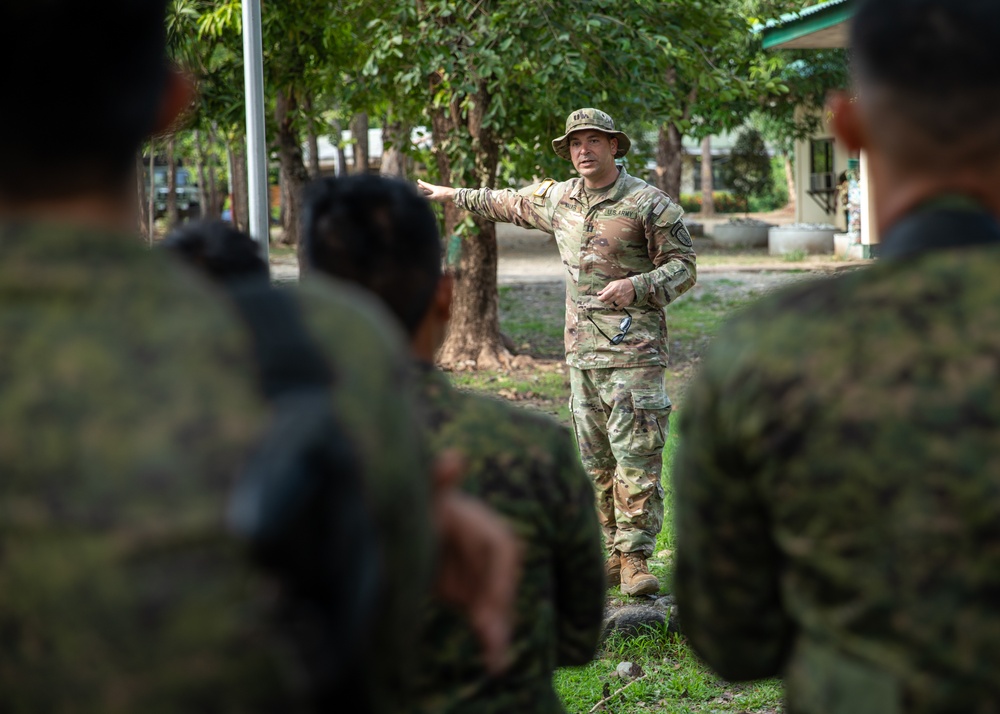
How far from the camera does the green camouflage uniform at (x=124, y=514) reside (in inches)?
40.4

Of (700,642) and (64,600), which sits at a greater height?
(64,600)

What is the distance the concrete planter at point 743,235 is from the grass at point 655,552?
10.3 meters

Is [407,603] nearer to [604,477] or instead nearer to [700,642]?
[700,642]

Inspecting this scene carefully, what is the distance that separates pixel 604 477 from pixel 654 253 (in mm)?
1108

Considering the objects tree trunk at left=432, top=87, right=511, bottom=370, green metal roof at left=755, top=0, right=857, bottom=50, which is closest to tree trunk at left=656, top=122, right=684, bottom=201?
green metal roof at left=755, top=0, right=857, bottom=50

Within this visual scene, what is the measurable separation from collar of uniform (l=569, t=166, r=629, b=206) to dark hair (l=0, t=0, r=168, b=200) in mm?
4270

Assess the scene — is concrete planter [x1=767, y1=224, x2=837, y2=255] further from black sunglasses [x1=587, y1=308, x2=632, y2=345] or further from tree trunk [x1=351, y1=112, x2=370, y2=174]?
black sunglasses [x1=587, y1=308, x2=632, y2=345]

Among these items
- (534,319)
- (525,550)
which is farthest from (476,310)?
(525,550)

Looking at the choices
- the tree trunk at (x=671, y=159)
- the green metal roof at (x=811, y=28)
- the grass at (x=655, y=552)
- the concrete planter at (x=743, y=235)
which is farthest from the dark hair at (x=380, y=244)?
the concrete planter at (x=743, y=235)

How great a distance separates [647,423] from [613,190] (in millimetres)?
1098

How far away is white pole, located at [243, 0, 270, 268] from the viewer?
5219 millimetres

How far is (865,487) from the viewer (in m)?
1.49

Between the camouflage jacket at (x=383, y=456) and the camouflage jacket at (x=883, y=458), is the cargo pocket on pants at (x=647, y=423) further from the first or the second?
the camouflage jacket at (x=383, y=456)

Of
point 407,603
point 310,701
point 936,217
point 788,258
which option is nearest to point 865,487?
point 936,217
